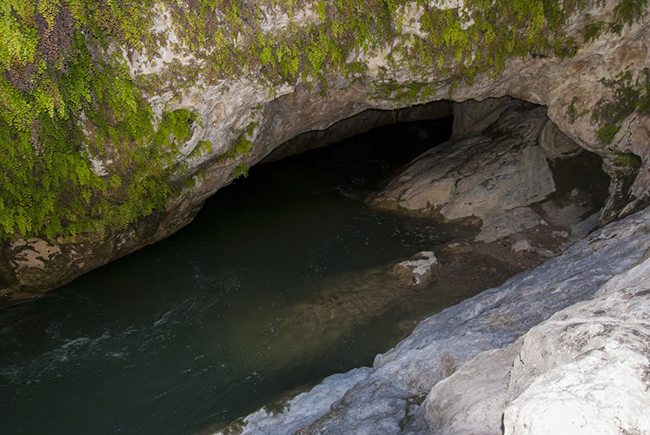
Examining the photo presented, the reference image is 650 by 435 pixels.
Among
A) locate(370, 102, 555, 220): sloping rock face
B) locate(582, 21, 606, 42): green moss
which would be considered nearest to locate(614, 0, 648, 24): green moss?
locate(582, 21, 606, 42): green moss

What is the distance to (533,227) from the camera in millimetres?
12859

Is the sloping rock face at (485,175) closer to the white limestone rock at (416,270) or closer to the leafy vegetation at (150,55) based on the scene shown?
the white limestone rock at (416,270)

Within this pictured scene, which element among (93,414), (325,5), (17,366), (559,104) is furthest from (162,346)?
(559,104)

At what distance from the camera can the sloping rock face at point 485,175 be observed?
1367cm

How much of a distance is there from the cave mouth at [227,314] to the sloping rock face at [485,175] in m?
0.59

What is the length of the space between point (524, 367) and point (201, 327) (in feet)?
25.2

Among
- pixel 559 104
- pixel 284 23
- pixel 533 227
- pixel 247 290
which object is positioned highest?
pixel 284 23

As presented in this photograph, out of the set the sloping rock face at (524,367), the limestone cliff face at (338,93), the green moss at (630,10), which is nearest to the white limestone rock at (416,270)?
the sloping rock face at (524,367)

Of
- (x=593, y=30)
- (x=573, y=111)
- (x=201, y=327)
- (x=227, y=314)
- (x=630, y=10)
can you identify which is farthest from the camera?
(x=573, y=111)

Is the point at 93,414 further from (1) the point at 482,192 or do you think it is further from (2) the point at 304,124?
(1) the point at 482,192

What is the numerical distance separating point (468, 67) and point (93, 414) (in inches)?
391

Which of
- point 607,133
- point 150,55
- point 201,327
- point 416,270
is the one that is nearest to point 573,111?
point 607,133

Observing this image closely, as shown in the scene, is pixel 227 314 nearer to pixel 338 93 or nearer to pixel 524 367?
pixel 338 93

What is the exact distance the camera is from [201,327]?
34.4 ft
